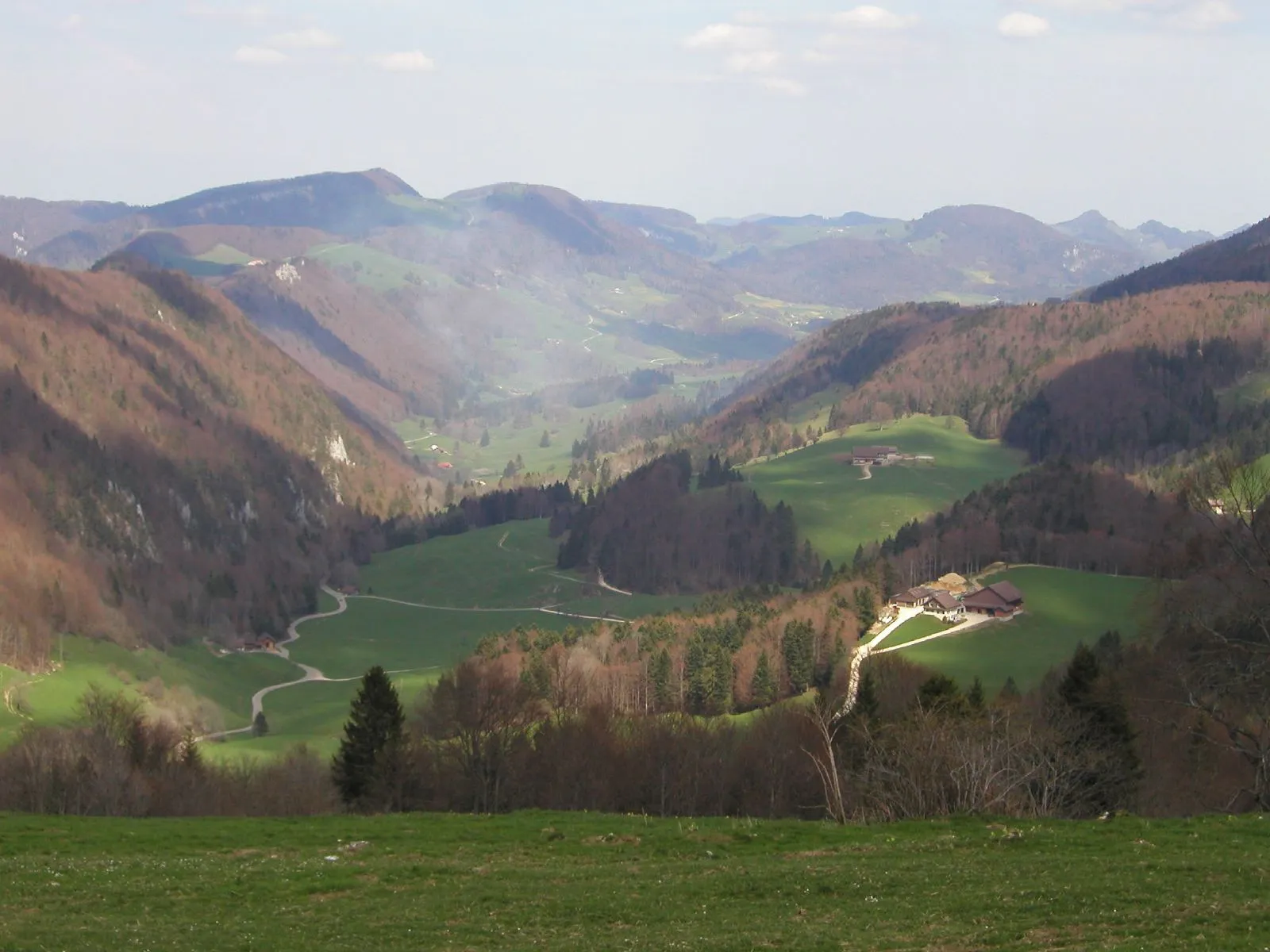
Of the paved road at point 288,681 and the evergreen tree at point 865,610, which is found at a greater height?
the evergreen tree at point 865,610

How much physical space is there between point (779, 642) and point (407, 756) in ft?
179

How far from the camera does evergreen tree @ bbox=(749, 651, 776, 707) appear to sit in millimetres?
102188

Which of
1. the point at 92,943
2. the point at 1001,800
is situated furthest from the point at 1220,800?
the point at 92,943

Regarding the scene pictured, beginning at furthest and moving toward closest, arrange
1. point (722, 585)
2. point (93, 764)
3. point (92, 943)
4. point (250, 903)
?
point (722, 585) → point (93, 764) → point (250, 903) → point (92, 943)

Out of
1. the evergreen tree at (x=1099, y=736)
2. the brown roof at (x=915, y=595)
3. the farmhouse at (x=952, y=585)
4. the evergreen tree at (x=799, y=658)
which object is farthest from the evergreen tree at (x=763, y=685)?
the evergreen tree at (x=1099, y=736)

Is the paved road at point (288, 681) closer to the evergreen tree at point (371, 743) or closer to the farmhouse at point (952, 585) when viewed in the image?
the farmhouse at point (952, 585)

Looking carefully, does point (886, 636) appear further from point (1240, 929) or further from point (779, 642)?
point (1240, 929)

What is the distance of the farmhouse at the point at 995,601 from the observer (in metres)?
114

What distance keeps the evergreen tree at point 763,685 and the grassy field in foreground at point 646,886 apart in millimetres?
61352

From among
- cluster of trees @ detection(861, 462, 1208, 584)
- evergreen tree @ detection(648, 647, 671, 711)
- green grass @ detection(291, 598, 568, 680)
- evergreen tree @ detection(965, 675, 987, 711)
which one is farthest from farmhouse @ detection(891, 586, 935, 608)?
evergreen tree @ detection(965, 675, 987, 711)

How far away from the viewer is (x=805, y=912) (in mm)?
29031

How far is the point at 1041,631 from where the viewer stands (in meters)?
110

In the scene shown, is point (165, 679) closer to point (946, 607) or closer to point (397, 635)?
point (397, 635)

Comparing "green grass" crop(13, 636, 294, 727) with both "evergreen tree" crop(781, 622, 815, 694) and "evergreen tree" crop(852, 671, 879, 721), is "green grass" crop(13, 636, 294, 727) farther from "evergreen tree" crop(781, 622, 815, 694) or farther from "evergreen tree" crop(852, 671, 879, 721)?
"evergreen tree" crop(852, 671, 879, 721)
